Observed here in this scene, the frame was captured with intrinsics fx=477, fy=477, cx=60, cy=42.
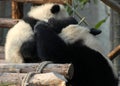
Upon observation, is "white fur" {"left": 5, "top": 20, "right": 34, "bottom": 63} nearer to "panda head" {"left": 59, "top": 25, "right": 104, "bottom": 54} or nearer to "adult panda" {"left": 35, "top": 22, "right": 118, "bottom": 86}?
"adult panda" {"left": 35, "top": 22, "right": 118, "bottom": 86}

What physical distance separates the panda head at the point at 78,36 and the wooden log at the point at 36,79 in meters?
0.90

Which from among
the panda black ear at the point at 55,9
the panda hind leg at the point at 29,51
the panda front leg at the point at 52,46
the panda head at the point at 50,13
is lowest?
the panda hind leg at the point at 29,51

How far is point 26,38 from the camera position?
4.64 meters

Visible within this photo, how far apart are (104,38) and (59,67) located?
4567 mm

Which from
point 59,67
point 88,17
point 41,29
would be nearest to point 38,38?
point 41,29

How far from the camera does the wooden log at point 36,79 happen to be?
308cm

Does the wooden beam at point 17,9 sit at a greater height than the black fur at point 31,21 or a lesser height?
lesser

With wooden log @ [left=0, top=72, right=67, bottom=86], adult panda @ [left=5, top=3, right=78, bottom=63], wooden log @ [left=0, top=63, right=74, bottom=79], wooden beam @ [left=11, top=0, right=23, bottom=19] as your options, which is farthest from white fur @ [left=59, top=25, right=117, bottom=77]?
wooden beam @ [left=11, top=0, right=23, bottom=19]

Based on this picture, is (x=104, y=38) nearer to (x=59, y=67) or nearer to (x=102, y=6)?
(x=102, y=6)

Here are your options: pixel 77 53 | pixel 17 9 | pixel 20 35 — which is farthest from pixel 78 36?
pixel 17 9

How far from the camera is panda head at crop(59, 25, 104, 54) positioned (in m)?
4.21

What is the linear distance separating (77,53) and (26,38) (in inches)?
26.7

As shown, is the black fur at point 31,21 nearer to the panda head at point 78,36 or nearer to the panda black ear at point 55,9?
the panda black ear at point 55,9

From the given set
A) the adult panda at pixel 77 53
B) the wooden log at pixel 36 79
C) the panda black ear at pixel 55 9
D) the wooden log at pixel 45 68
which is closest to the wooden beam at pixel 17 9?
the panda black ear at pixel 55 9
